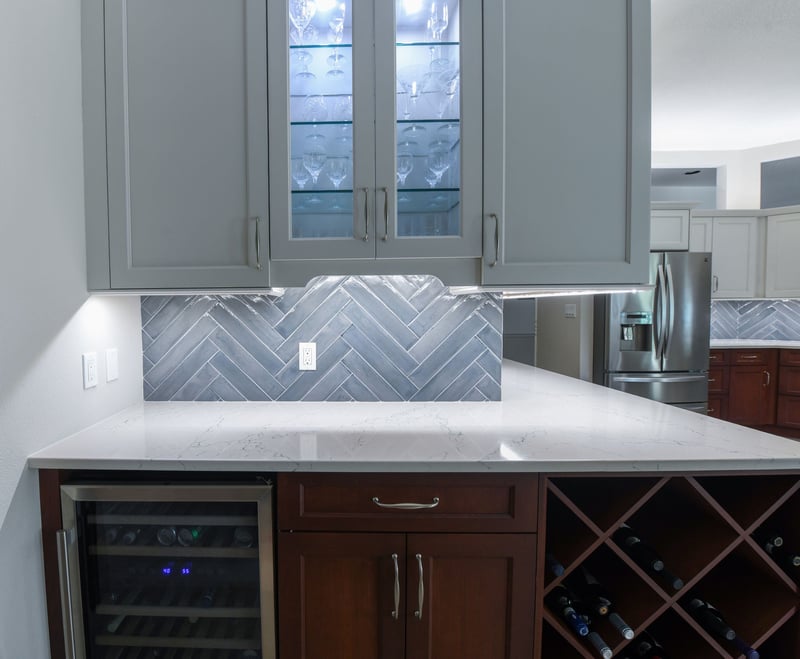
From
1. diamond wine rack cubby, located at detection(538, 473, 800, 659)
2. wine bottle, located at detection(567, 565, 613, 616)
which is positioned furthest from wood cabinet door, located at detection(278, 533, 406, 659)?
wine bottle, located at detection(567, 565, 613, 616)

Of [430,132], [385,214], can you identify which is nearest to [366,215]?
[385,214]

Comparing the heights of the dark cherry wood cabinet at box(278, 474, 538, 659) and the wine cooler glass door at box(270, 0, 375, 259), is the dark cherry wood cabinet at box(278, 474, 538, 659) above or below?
below

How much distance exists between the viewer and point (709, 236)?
4453 mm

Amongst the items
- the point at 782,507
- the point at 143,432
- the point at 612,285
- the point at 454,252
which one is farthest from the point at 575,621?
the point at 143,432

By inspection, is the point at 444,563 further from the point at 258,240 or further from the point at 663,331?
the point at 663,331

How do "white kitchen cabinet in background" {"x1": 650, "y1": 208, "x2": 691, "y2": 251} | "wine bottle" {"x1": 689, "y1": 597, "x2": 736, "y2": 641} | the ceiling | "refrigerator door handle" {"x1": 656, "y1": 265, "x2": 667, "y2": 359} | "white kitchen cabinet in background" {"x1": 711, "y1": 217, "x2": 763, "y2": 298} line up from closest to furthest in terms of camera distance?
1. "wine bottle" {"x1": 689, "y1": 597, "x2": 736, "y2": 641}
2. the ceiling
3. "refrigerator door handle" {"x1": 656, "y1": 265, "x2": 667, "y2": 359}
4. "white kitchen cabinet in background" {"x1": 650, "y1": 208, "x2": 691, "y2": 251}
5. "white kitchen cabinet in background" {"x1": 711, "y1": 217, "x2": 763, "y2": 298}

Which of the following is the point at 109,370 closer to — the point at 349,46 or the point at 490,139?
the point at 349,46

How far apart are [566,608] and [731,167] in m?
5.31

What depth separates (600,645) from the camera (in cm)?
118

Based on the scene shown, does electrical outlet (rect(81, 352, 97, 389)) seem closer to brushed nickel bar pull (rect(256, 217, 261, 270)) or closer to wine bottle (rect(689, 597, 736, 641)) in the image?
brushed nickel bar pull (rect(256, 217, 261, 270))

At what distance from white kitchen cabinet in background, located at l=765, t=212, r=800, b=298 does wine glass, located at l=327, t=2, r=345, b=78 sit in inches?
194

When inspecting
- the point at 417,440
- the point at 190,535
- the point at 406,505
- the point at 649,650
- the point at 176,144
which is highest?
the point at 176,144

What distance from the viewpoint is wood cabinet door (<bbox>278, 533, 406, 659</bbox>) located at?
117cm

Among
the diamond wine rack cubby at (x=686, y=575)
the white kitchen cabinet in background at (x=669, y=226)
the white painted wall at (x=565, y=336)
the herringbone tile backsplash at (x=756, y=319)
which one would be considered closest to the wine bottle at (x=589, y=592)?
the diamond wine rack cubby at (x=686, y=575)
